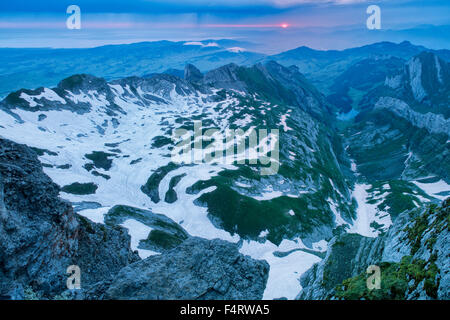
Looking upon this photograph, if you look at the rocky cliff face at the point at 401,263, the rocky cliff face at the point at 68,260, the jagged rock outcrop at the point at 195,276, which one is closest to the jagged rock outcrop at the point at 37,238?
the rocky cliff face at the point at 68,260

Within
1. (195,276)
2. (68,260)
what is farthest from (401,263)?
(68,260)

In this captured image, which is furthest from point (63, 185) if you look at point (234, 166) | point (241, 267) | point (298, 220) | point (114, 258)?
point (241, 267)

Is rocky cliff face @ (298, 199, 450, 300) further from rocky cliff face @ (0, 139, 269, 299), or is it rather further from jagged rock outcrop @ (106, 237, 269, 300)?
rocky cliff face @ (0, 139, 269, 299)

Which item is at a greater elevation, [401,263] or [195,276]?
[401,263]

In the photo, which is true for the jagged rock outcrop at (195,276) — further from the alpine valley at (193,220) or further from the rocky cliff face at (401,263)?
the rocky cliff face at (401,263)

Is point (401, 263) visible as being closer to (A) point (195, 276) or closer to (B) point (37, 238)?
(A) point (195, 276)
